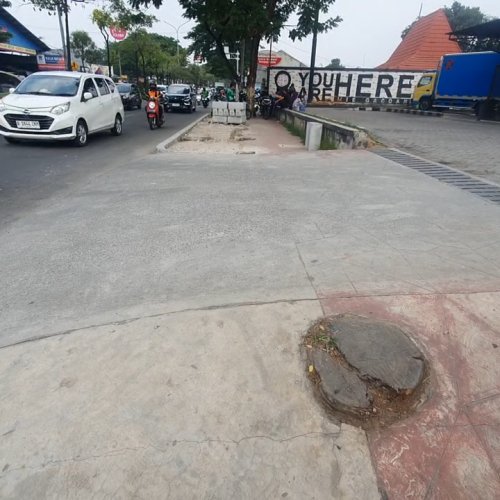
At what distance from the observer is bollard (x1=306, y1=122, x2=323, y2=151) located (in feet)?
35.3

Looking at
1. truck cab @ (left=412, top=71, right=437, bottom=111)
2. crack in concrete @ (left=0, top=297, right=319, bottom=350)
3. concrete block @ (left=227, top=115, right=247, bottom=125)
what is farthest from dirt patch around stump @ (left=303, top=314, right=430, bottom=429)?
truck cab @ (left=412, top=71, right=437, bottom=111)

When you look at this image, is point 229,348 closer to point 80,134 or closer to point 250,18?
point 80,134

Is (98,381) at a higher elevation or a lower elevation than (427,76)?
lower

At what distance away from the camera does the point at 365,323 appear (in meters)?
2.53

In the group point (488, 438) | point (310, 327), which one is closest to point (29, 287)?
point (310, 327)

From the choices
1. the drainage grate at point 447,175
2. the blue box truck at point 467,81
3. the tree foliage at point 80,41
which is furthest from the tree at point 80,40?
the drainage grate at point 447,175

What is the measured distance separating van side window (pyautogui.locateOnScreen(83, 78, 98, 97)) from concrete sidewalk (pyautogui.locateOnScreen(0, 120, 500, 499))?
6.95 meters

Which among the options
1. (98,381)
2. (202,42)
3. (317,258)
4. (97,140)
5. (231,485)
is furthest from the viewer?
(202,42)

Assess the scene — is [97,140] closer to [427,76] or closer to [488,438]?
[488,438]

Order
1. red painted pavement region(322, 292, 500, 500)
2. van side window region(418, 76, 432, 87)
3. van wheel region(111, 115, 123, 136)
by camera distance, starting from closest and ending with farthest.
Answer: red painted pavement region(322, 292, 500, 500) → van wheel region(111, 115, 123, 136) → van side window region(418, 76, 432, 87)

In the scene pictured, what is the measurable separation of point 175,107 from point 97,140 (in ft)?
48.9

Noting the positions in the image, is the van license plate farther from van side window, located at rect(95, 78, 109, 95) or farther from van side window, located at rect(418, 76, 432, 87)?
van side window, located at rect(418, 76, 432, 87)

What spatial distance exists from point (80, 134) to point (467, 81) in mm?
22705

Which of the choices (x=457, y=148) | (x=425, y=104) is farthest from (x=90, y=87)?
(x=425, y=104)
